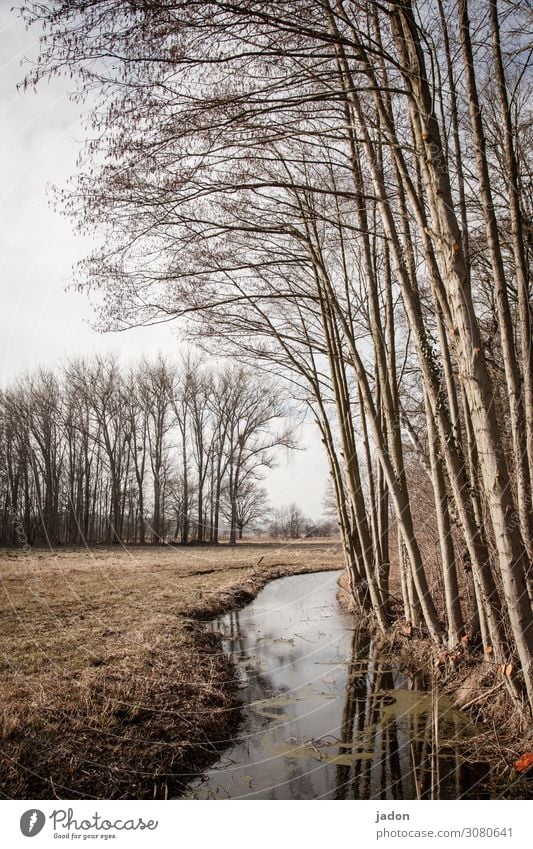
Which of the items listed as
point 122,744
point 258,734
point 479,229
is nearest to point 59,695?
point 122,744

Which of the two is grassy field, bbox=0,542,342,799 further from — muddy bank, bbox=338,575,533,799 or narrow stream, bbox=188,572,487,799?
muddy bank, bbox=338,575,533,799

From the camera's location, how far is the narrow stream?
321 cm

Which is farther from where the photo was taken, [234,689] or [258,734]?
[234,689]

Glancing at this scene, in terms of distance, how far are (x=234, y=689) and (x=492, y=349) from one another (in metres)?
6.18

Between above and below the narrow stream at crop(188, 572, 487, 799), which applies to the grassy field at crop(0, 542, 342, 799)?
above

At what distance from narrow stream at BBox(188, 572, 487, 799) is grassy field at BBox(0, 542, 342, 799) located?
280 mm

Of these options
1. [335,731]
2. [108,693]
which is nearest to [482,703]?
[335,731]

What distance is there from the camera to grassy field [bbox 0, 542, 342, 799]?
3143mm

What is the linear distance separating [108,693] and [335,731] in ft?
5.67

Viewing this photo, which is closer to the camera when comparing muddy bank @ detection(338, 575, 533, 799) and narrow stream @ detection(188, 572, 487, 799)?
muddy bank @ detection(338, 575, 533, 799)

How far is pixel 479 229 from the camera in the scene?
694cm

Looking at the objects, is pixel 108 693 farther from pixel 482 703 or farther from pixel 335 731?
pixel 482 703

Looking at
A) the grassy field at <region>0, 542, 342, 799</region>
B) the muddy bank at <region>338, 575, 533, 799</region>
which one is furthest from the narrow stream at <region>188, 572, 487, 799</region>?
the grassy field at <region>0, 542, 342, 799</region>

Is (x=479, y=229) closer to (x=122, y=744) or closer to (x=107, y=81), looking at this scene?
(x=107, y=81)
